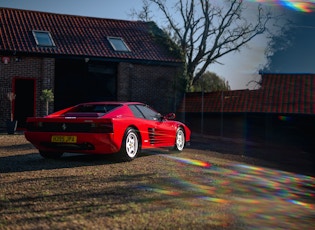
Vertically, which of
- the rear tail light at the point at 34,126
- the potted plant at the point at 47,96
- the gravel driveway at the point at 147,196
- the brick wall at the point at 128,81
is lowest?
the gravel driveway at the point at 147,196

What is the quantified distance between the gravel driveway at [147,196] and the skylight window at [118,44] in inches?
493

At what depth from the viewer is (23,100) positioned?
1745cm

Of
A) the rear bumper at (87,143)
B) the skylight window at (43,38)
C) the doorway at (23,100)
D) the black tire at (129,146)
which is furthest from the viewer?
the skylight window at (43,38)

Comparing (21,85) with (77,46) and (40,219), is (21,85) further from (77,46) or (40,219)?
(40,219)

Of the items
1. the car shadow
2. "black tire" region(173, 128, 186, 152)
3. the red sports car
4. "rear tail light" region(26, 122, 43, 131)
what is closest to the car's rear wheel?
the red sports car

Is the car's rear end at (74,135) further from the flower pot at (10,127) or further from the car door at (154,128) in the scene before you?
the flower pot at (10,127)

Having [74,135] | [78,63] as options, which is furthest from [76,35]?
[74,135]

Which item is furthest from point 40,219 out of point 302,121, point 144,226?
point 302,121

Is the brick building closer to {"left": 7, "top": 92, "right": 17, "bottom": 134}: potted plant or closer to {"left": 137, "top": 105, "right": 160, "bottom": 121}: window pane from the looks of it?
{"left": 7, "top": 92, "right": 17, "bottom": 134}: potted plant

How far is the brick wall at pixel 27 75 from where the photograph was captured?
16812 millimetres

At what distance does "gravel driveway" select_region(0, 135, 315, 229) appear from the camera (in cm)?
376

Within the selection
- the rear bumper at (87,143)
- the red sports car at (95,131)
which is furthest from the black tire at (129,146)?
the rear bumper at (87,143)

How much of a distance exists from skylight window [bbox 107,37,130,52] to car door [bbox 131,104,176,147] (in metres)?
10.9

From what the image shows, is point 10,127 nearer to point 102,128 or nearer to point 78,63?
point 78,63
